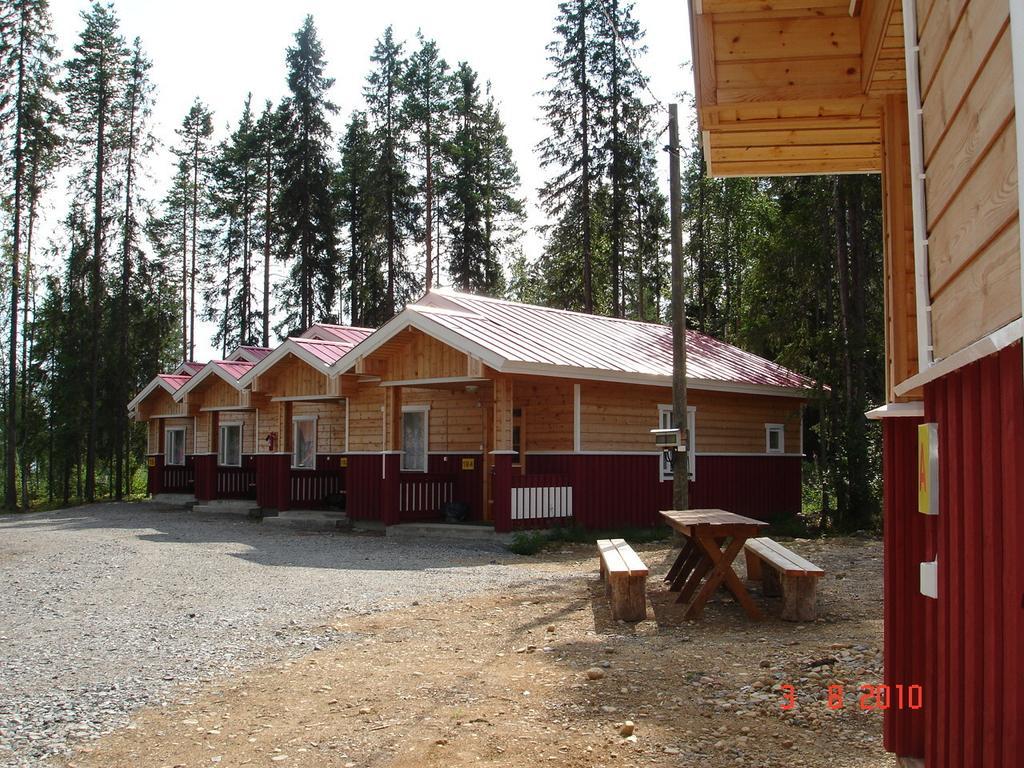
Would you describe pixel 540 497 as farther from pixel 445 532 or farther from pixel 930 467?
pixel 930 467

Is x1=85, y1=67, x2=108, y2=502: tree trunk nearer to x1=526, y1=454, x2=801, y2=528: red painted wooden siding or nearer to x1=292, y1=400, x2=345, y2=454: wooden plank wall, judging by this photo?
x1=292, y1=400, x2=345, y2=454: wooden plank wall

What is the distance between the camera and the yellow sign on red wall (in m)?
2.89

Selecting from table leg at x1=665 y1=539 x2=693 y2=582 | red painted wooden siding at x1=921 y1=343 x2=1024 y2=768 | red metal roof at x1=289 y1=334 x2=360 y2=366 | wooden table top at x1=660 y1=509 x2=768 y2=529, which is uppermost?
red metal roof at x1=289 y1=334 x2=360 y2=366

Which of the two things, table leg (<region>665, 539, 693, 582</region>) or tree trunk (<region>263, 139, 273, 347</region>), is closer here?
table leg (<region>665, 539, 693, 582</region>)

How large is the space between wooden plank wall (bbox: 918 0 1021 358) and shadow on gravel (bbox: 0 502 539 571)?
9.94 meters

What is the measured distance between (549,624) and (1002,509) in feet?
19.5

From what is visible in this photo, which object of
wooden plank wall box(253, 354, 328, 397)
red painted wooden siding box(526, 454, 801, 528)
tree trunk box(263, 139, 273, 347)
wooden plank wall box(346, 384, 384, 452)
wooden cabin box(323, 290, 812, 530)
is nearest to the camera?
wooden cabin box(323, 290, 812, 530)

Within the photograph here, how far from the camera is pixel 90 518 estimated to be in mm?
22266

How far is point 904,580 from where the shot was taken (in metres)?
3.59

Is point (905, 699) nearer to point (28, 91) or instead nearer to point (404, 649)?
point (404, 649)

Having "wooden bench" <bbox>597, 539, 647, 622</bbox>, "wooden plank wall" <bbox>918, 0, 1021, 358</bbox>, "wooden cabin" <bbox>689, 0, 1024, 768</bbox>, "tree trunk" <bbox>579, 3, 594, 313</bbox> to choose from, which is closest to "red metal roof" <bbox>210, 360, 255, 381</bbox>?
"tree trunk" <bbox>579, 3, 594, 313</bbox>

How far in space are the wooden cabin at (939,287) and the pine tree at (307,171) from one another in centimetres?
3333

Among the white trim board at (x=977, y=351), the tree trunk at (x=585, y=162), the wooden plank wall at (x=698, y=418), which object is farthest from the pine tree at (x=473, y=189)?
the white trim board at (x=977, y=351)

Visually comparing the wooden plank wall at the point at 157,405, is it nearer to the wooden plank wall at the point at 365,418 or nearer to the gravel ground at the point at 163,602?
the wooden plank wall at the point at 365,418
